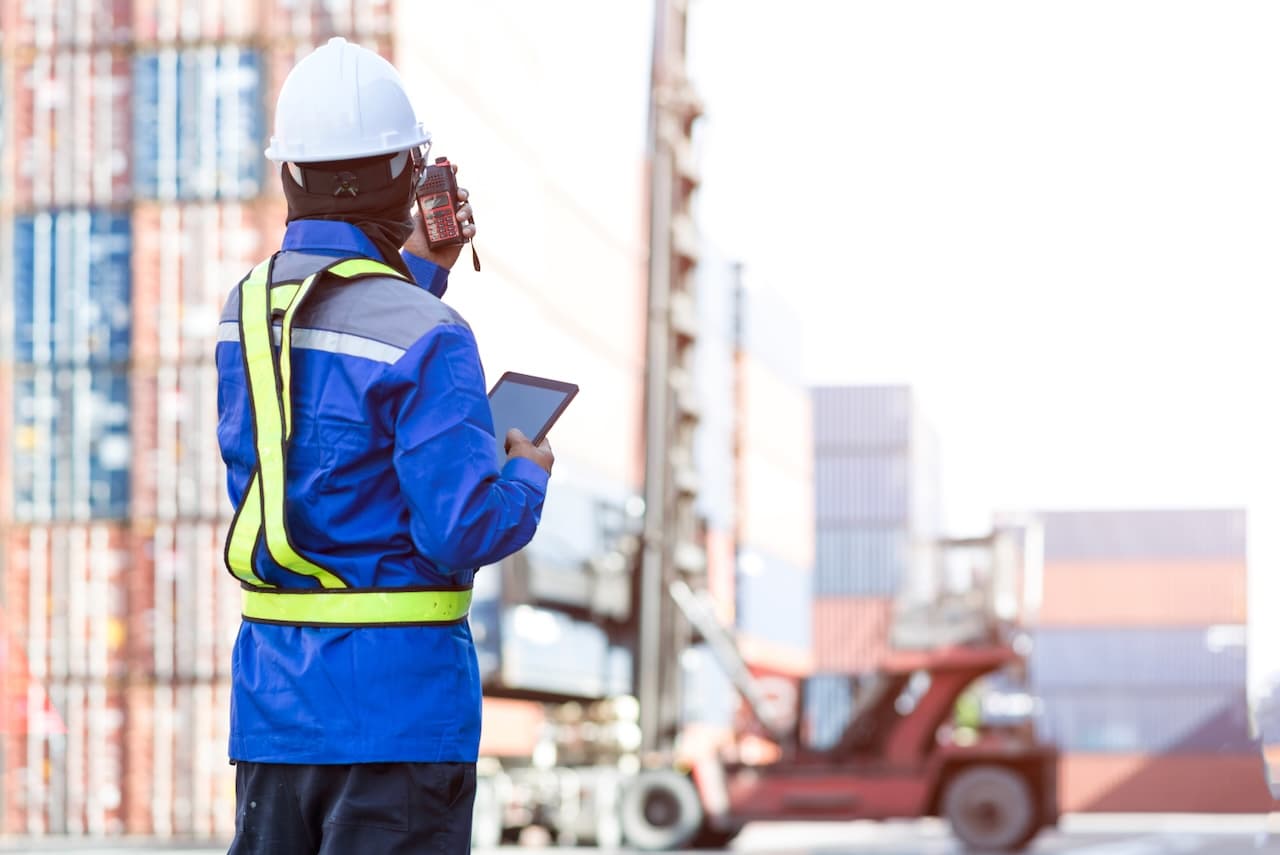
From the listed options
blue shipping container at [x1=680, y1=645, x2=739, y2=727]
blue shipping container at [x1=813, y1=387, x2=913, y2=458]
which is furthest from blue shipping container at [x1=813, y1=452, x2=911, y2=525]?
blue shipping container at [x1=680, y1=645, x2=739, y2=727]

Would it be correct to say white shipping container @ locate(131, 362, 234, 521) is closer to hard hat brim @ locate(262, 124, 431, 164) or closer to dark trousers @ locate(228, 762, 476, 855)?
hard hat brim @ locate(262, 124, 431, 164)

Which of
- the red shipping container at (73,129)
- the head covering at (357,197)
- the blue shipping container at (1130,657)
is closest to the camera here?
the head covering at (357,197)

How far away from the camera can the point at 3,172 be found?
903 inches

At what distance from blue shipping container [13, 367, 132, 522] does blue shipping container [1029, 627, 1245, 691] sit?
2017 inches

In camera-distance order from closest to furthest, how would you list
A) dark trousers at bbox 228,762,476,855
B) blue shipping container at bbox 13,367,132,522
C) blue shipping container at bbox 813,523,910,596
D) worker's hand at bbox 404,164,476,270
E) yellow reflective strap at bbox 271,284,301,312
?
dark trousers at bbox 228,762,476,855 → yellow reflective strap at bbox 271,284,301,312 → worker's hand at bbox 404,164,476,270 → blue shipping container at bbox 13,367,132,522 → blue shipping container at bbox 813,523,910,596

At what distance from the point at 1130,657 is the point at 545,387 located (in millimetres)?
70631

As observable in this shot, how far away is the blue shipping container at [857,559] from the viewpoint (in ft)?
203

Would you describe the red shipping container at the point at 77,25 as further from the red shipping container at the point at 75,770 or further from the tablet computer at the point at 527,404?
the tablet computer at the point at 527,404

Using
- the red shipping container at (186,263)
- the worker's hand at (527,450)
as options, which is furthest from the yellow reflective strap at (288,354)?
the red shipping container at (186,263)

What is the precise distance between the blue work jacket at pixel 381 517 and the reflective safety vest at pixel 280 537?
1 centimetres

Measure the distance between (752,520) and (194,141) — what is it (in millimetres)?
22818

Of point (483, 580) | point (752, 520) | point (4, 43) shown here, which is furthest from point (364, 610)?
point (752, 520)

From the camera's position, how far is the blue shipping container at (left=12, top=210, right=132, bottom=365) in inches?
886

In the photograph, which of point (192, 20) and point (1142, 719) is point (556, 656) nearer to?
point (192, 20)
